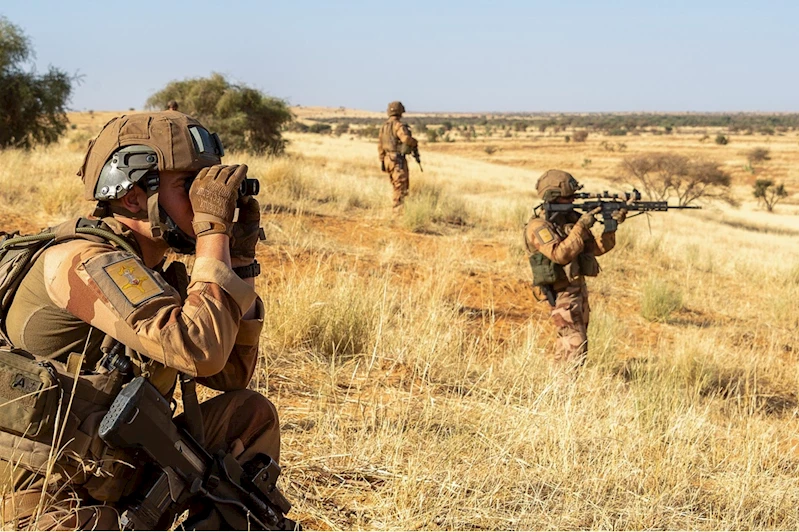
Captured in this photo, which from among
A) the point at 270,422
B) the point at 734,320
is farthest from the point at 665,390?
the point at 734,320

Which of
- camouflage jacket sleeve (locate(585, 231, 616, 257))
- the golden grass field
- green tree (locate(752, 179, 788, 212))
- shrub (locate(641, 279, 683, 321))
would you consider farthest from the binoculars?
green tree (locate(752, 179, 788, 212))

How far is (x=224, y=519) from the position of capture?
227 centimetres

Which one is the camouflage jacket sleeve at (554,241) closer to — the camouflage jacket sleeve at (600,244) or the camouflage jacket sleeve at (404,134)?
the camouflage jacket sleeve at (600,244)

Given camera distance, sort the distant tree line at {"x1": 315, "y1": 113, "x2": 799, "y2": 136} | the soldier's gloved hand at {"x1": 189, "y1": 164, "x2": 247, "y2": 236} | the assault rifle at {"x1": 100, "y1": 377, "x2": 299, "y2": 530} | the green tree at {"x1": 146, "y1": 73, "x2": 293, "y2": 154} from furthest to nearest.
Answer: the distant tree line at {"x1": 315, "y1": 113, "x2": 799, "y2": 136}
the green tree at {"x1": 146, "y1": 73, "x2": 293, "y2": 154}
the soldier's gloved hand at {"x1": 189, "y1": 164, "x2": 247, "y2": 236}
the assault rifle at {"x1": 100, "y1": 377, "x2": 299, "y2": 530}

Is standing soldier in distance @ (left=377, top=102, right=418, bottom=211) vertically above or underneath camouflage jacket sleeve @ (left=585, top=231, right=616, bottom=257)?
above

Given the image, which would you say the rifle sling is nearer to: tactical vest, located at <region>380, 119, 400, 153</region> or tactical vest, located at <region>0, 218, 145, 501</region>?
tactical vest, located at <region>0, 218, 145, 501</region>

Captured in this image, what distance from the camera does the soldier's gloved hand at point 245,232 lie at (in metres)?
2.52

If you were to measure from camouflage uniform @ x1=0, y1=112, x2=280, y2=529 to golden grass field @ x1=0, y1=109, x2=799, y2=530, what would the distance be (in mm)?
1059

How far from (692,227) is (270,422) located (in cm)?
1750

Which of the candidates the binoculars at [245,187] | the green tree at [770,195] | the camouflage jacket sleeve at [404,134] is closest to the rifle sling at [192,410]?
the binoculars at [245,187]

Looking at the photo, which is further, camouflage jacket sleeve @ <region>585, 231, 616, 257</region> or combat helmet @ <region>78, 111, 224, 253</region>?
camouflage jacket sleeve @ <region>585, 231, 616, 257</region>

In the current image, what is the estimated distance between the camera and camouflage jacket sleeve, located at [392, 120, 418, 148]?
42.4ft

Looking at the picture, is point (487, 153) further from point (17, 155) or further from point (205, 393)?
point (205, 393)

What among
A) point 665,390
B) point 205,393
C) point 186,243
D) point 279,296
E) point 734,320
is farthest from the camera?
point 734,320
